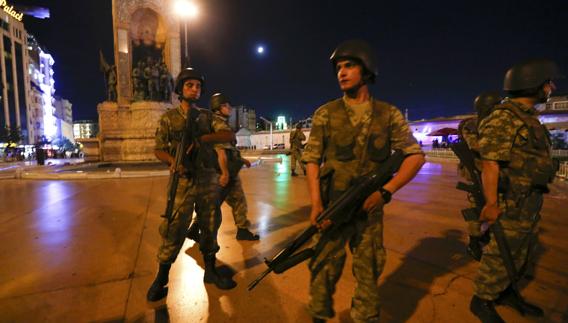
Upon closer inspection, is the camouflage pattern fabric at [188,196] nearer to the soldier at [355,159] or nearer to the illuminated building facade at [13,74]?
the soldier at [355,159]

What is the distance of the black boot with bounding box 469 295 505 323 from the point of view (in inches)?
82.3

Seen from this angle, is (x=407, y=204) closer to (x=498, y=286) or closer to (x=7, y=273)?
(x=498, y=286)

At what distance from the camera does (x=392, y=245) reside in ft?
11.8

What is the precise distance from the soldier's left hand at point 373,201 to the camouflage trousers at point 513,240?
1085mm

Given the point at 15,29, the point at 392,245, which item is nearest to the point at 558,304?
the point at 392,245

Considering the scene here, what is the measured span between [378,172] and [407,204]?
4487 millimetres

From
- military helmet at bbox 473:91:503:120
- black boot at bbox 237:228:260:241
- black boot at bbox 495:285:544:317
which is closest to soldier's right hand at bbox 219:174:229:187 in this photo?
black boot at bbox 237:228:260:241

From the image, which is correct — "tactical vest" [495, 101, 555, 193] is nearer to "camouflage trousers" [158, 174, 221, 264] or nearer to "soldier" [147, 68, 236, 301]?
"soldier" [147, 68, 236, 301]

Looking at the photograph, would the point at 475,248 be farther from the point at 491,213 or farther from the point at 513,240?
the point at 491,213

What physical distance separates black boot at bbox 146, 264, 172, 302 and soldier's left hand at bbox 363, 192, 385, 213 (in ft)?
6.06

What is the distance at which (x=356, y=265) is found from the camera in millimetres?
1828

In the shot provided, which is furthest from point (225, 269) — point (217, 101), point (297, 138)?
point (297, 138)

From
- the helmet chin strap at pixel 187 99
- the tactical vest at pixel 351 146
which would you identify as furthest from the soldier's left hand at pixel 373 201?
the helmet chin strap at pixel 187 99

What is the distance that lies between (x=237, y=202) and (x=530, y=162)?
3.20m
